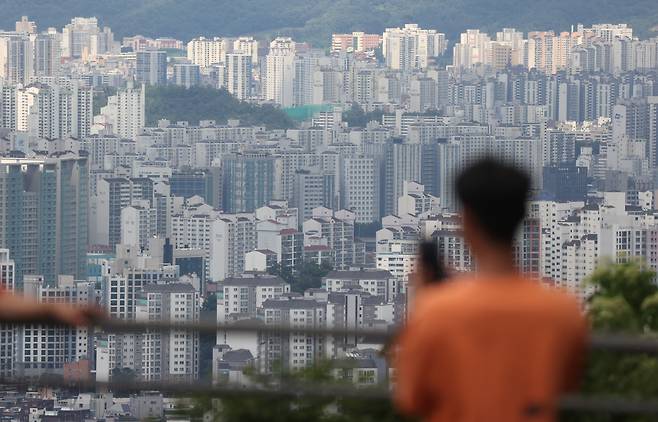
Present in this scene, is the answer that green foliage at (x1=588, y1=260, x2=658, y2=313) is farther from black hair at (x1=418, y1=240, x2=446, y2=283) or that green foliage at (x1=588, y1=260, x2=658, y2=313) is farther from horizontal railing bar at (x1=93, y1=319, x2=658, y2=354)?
black hair at (x1=418, y1=240, x2=446, y2=283)

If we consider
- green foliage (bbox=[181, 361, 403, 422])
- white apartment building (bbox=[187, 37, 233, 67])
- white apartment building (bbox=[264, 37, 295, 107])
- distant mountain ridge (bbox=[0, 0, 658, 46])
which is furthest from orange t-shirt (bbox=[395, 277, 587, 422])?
white apartment building (bbox=[187, 37, 233, 67])

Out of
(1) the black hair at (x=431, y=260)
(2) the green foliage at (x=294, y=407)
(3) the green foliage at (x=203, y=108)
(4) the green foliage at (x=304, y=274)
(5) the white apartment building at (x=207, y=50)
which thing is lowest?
(4) the green foliage at (x=304, y=274)

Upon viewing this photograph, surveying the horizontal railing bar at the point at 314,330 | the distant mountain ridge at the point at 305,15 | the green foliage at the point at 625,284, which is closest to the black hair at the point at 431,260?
the horizontal railing bar at the point at 314,330

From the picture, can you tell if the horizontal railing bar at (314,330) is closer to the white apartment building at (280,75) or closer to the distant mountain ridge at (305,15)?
the white apartment building at (280,75)

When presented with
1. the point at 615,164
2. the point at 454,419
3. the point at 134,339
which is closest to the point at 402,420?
the point at 454,419

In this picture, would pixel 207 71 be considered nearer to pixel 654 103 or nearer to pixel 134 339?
pixel 654 103
